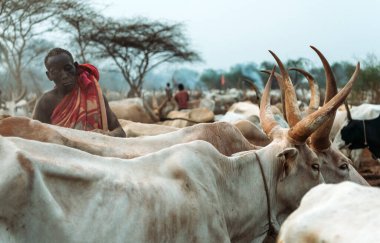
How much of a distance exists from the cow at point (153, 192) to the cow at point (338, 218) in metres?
0.67

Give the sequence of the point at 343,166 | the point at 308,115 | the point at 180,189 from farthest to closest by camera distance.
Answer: the point at 343,166 → the point at 308,115 → the point at 180,189

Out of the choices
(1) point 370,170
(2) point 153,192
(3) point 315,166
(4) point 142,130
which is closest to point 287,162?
(3) point 315,166

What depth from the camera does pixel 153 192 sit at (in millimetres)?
2676

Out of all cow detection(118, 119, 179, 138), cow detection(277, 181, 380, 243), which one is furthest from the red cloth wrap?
cow detection(277, 181, 380, 243)

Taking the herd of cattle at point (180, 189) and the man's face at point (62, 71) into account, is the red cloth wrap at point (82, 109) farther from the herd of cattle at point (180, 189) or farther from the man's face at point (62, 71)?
the herd of cattle at point (180, 189)

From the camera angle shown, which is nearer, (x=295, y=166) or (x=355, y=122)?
(x=295, y=166)

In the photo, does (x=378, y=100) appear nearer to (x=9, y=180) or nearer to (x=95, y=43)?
(x=95, y=43)

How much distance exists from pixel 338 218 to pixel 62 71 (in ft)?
9.82

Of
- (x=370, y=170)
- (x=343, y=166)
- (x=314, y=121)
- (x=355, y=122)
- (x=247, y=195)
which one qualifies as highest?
(x=314, y=121)

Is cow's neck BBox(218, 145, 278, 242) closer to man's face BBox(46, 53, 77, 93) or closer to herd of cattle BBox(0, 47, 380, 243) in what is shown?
herd of cattle BBox(0, 47, 380, 243)

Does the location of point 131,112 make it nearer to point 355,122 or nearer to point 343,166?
point 355,122

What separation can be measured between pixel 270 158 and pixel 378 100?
15996mm

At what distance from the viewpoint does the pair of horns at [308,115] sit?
3.69m

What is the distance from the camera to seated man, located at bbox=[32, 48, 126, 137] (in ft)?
14.8
